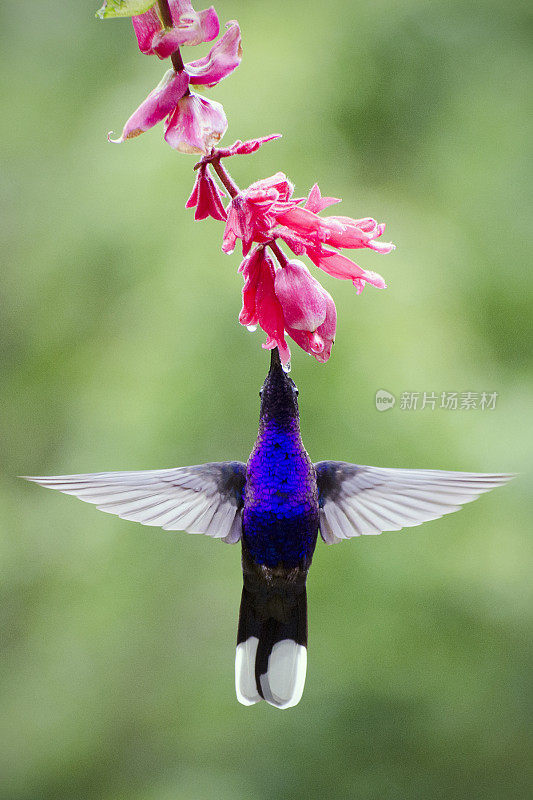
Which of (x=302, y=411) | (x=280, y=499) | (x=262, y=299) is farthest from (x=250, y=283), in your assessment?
(x=302, y=411)

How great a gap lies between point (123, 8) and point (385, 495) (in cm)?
64

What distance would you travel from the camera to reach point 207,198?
0.47 metres

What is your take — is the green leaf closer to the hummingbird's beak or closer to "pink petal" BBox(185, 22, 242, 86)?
"pink petal" BBox(185, 22, 242, 86)

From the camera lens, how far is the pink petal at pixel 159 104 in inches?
16.5

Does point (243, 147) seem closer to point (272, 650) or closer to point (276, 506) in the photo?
point (276, 506)

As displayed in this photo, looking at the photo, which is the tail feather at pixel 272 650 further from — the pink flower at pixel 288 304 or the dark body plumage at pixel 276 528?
the pink flower at pixel 288 304

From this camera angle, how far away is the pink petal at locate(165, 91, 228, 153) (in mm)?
422

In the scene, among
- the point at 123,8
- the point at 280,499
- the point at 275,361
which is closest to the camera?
the point at 123,8

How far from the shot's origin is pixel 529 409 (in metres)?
1.92

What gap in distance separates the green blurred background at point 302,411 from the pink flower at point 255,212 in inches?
50.3

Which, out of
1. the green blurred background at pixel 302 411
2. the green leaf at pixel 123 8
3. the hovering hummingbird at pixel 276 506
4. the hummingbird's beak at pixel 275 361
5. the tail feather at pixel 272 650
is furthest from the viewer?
the green blurred background at pixel 302 411

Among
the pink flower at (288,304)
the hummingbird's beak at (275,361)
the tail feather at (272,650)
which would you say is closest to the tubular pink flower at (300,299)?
the pink flower at (288,304)

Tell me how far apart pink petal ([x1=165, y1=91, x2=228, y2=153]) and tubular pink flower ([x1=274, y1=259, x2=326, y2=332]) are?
0.26 feet

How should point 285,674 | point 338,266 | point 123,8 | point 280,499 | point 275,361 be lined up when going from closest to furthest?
point 123,8 → point 338,266 → point 275,361 → point 280,499 → point 285,674
